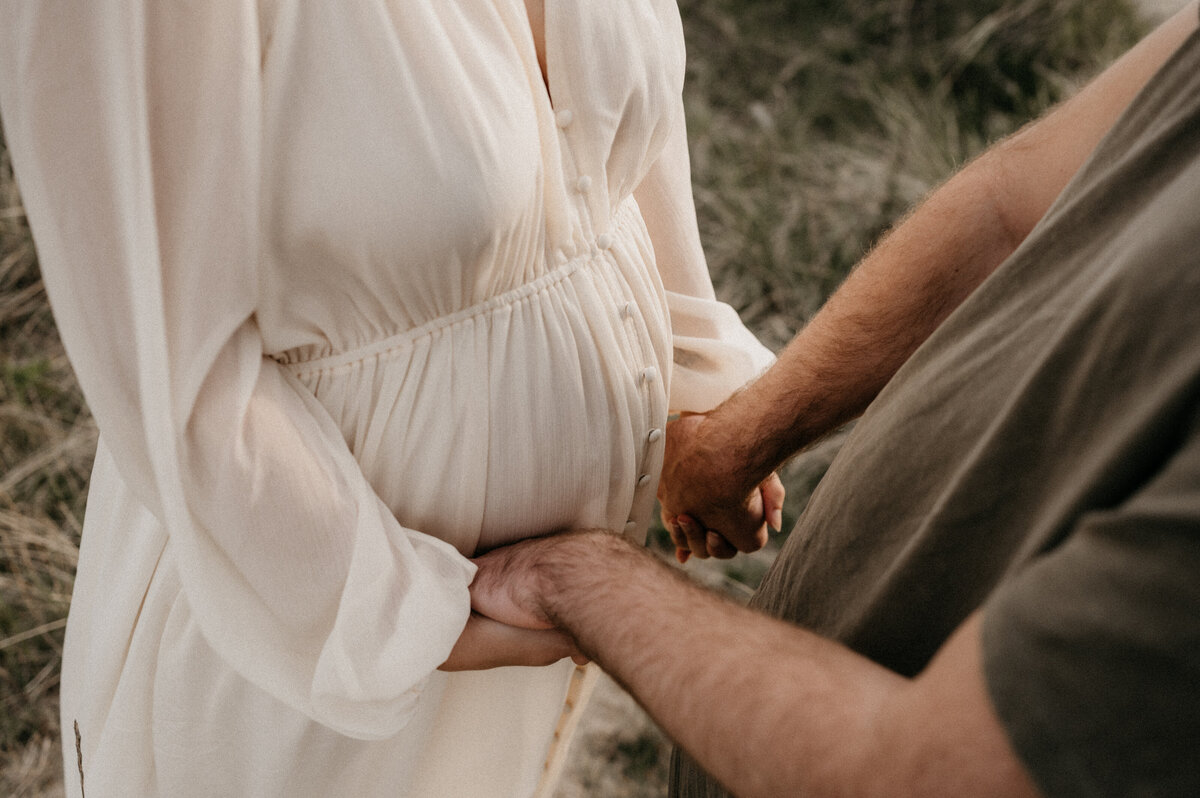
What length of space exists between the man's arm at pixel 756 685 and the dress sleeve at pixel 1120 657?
32mm

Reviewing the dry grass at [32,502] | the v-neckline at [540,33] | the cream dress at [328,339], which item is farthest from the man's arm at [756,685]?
the dry grass at [32,502]

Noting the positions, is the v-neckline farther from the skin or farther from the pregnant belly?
the skin

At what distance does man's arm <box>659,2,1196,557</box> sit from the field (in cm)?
121

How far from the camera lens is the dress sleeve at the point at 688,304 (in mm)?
1320

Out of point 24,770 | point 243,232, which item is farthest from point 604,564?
point 24,770

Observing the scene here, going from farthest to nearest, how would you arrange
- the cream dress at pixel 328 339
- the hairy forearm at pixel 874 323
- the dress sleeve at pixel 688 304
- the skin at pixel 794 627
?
the dress sleeve at pixel 688 304 → the hairy forearm at pixel 874 323 → the cream dress at pixel 328 339 → the skin at pixel 794 627

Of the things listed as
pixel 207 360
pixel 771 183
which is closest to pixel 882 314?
pixel 207 360

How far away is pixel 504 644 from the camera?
3.16 feet

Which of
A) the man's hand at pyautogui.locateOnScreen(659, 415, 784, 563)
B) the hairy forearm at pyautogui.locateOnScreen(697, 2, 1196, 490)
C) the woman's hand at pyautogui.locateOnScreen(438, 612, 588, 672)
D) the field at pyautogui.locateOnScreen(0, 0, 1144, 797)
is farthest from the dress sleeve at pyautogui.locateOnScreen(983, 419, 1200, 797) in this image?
the field at pyautogui.locateOnScreen(0, 0, 1144, 797)

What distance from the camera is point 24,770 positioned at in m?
2.10

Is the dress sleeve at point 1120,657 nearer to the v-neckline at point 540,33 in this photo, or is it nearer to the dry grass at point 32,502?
the v-neckline at point 540,33

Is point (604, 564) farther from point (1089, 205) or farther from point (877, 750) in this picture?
point (1089, 205)

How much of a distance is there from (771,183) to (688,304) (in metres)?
2.30

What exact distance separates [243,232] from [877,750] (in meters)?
0.67
